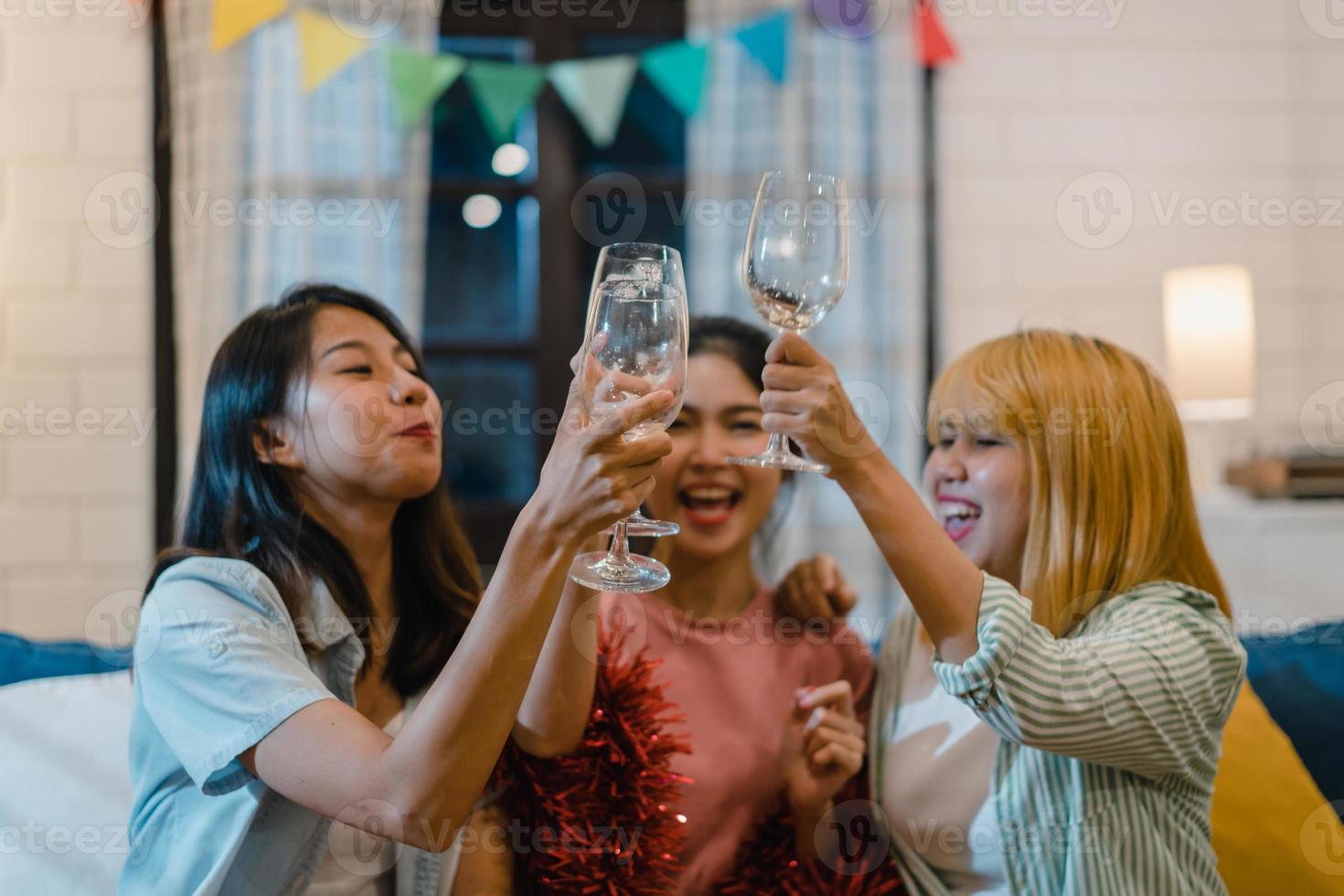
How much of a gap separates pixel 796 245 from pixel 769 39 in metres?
2.17

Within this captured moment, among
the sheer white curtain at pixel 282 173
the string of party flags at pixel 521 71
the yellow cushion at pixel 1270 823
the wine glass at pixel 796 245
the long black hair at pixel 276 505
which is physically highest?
the string of party flags at pixel 521 71

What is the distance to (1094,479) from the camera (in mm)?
1307

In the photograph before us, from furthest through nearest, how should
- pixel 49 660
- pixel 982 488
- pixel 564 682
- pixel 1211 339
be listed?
1. pixel 1211 339
2. pixel 49 660
3. pixel 982 488
4. pixel 564 682

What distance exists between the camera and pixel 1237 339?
2.81 m

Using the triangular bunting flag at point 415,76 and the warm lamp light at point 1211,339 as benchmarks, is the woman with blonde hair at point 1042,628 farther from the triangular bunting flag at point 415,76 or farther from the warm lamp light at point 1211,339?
the triangular bunting flag at point 415,76

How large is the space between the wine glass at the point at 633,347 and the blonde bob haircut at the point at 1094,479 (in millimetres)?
548

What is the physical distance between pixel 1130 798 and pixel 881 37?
244 cm

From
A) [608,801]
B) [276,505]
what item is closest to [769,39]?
[276,505]

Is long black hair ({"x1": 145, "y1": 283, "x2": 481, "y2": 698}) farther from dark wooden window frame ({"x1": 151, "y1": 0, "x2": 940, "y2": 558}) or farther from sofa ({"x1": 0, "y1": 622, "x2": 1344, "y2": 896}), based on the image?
dark wooden window frame ({"x1": 151, "y1": 0, "x2": 940, "y2": 558})

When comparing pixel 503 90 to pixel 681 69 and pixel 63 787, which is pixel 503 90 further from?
pixel 63 787

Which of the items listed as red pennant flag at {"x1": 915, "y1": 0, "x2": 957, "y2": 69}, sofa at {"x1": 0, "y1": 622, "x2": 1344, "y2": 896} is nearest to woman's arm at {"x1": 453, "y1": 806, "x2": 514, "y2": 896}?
sofa at {"x1": 0, "y1": 622, "x2": 1344, "y2": 896}

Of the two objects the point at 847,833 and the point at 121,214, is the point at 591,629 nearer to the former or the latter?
the point at 847,833

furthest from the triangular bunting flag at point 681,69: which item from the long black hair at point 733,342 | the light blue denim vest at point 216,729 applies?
the light blue denim vest at point 216,729

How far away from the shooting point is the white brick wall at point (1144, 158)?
10.6 ft
